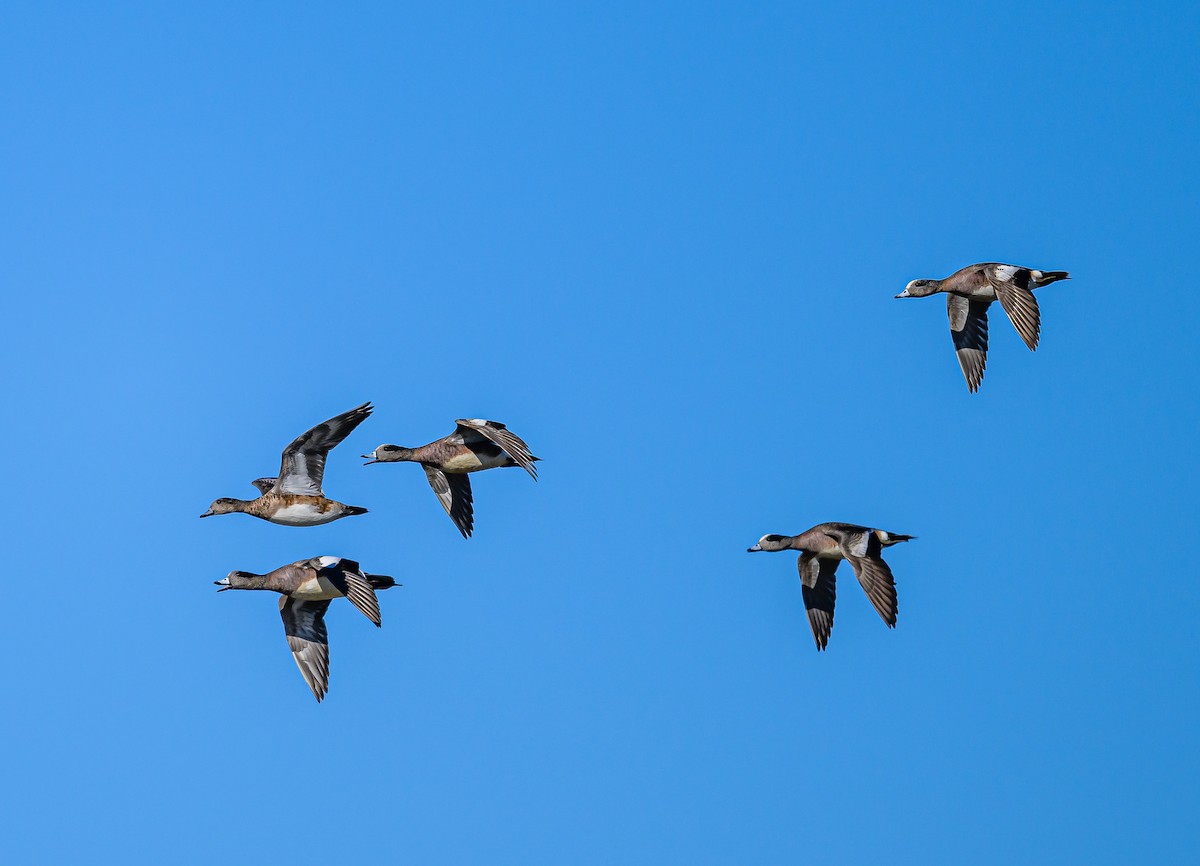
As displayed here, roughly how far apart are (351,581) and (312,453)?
289cm

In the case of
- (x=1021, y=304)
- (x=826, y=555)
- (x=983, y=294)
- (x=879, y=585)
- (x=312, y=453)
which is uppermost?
(x=983, y=294)

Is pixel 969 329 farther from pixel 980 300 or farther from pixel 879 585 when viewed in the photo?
pixel 879 585

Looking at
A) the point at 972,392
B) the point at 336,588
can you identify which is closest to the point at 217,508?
the point at 336,588

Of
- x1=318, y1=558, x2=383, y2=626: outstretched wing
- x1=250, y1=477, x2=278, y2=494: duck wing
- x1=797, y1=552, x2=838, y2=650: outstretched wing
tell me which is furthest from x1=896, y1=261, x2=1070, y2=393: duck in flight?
x1=250, y1=477, x2=278, y2=494: duck wing

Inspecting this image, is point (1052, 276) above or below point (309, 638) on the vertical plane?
above

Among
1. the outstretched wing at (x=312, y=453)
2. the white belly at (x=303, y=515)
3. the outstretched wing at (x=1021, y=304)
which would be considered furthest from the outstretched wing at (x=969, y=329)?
the white belly at (x=303, y=515)

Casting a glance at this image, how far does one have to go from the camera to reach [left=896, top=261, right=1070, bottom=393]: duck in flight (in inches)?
1304

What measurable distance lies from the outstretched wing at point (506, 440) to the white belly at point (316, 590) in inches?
172

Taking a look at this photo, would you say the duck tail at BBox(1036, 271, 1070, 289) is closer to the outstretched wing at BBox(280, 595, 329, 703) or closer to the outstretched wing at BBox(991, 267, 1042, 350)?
the outstretched wing at BBox(991, 267, 1042, 350)

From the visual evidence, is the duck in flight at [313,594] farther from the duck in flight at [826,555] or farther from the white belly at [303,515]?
the duck in flight at [826,555]

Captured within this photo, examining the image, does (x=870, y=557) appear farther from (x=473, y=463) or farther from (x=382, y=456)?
(x=382, y=456)

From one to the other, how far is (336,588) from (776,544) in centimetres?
964

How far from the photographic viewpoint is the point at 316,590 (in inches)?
1330

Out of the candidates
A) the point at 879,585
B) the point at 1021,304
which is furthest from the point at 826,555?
the point at 1021,304
